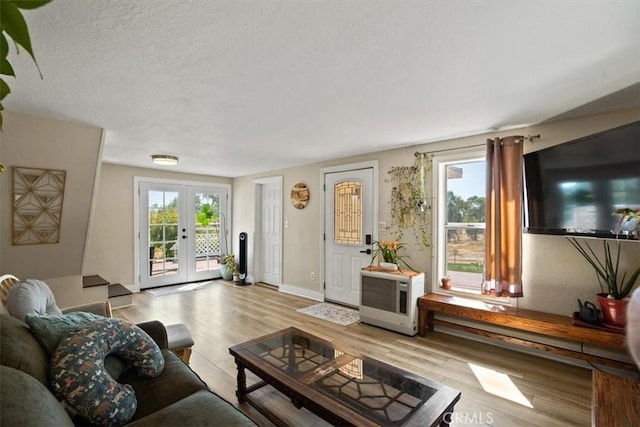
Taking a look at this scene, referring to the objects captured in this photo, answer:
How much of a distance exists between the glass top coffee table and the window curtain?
1697mm

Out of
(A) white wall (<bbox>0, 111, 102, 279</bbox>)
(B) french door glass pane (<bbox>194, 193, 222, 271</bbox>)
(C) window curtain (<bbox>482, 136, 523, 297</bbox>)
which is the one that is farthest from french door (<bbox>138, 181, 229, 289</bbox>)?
(C) window curtain (<bbox>482, 136, 523, 297</bbox>)

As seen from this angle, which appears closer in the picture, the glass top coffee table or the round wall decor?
the glass top coffee table

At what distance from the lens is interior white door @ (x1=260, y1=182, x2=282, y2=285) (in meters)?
5.82

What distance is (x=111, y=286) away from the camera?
15.9 feet

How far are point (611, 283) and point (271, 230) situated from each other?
4.87 meters

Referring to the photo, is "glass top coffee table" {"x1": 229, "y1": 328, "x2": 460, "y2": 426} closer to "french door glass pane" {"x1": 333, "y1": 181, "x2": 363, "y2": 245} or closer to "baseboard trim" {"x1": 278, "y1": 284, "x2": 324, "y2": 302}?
"french door glass pane" {"x1": 333, "y1": 181, "x2": 363, "y2": 245}

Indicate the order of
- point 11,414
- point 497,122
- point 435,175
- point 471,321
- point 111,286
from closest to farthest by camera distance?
point 11,414 < point 497,122 < point 471,321 < point 435,175 < point 111,286

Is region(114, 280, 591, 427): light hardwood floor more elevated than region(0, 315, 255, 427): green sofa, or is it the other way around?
region(0, 315, 255, 427): green sofa

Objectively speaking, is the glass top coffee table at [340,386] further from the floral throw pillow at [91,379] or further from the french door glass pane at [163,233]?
the french door glass pane at [163,233]

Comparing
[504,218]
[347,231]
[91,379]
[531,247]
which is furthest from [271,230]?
[91,379]

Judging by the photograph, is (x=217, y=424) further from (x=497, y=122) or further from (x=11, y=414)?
(x=497, y=122)

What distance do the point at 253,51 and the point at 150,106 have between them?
128 centimetres

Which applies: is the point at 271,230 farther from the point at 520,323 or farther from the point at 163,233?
the point at 520,323

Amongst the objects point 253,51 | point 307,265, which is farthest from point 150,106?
point 307,265
